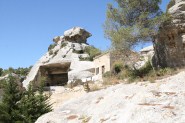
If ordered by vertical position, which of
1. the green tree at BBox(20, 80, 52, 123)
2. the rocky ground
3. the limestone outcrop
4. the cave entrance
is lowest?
the green tree at BBox(20, 80, 52, 123)

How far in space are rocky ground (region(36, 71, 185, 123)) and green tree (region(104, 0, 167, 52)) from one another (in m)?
7.85

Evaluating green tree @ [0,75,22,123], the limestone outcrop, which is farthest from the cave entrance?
green tree @ [0,75,22,123]

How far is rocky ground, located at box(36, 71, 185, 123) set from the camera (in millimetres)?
6484

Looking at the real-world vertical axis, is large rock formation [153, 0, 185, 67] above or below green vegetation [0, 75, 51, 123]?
above

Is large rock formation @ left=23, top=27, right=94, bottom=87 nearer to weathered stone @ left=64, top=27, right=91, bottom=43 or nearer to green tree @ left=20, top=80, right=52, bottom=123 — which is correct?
weathered stone @ left=64, top=27, right=91, bottom=43

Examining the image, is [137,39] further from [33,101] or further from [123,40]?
[33,101]

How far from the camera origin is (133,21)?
1919 centimetres

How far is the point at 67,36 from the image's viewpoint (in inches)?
1641

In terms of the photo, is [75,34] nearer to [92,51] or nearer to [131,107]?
[92,51]

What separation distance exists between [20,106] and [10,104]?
33.8 inches

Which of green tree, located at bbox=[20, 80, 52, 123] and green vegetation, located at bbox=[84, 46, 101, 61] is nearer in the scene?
green tree, located at bbox=[20, 80, 52, 123]

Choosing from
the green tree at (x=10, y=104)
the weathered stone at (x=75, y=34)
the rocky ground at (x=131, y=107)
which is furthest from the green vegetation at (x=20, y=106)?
the weathered stone at (x=75, y=34)

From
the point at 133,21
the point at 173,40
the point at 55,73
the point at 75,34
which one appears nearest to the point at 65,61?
the point at 55,73

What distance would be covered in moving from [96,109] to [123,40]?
10.0m
